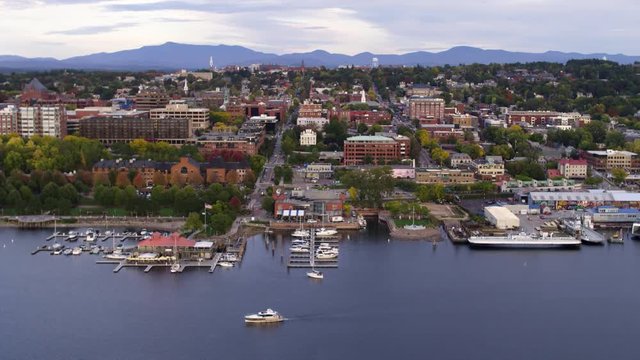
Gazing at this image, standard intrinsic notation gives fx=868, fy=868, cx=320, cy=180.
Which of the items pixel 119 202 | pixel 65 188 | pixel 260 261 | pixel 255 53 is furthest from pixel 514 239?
pixel 255 53

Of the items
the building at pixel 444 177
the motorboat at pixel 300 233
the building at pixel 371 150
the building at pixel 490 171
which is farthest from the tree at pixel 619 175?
the motorboat at pixel 300 233

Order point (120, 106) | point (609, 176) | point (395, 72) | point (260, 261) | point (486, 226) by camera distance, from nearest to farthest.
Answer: point (260, 261) → point (486, 226) → point (609, 176) → point (120, 106) → point (395, 72)

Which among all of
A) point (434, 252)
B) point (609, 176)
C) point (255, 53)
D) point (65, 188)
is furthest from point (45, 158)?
point (255, 53)

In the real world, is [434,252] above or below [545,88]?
below

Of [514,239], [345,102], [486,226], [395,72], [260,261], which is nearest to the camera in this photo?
[260,261]

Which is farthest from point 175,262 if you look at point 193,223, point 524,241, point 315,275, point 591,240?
point 591,240

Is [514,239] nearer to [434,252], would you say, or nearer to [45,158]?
[434,252]

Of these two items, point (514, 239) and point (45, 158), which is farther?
point (45, 158)
